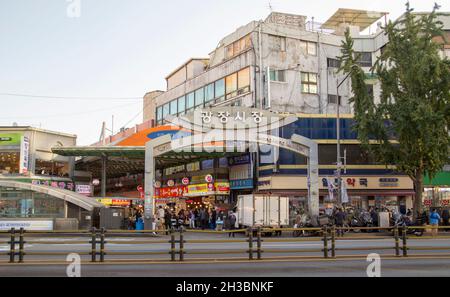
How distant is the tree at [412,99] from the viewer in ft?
111

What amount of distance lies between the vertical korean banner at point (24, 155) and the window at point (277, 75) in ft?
80.9

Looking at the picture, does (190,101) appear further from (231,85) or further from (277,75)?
(277,75)

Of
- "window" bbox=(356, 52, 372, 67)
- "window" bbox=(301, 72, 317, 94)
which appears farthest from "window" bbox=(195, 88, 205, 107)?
"window" bbox=(356, 52, 372, 67)

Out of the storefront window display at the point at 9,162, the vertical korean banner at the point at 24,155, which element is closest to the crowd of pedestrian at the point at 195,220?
the vertical korean banner at the point at 24,155

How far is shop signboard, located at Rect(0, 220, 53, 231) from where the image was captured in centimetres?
3347

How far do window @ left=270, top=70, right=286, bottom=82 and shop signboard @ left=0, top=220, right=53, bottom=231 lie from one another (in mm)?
23361

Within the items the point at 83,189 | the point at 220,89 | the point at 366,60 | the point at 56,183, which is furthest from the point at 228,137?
the point at 56,183

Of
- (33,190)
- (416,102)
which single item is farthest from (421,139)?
(33,190)

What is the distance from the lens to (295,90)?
49.3 meters

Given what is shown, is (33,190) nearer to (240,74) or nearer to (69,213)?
(69,213)

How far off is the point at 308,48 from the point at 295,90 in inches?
186

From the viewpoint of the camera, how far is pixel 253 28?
4847 centimetres

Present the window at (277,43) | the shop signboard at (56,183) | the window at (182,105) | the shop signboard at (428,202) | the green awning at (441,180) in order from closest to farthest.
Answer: the shop signboard at (428,202), the green awning at (441,180), the window at (277,43), the shop signboard at (56,183), the window at (182,105)

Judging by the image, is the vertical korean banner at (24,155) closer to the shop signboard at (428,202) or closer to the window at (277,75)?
the window at (277,75)
